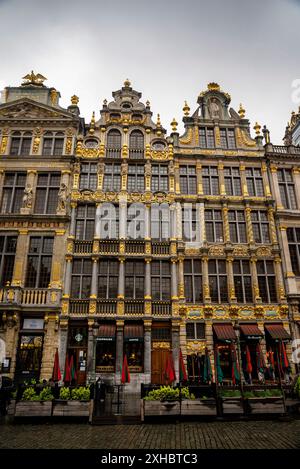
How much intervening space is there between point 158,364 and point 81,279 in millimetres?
7731

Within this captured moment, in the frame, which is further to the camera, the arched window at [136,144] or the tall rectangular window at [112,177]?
the arched window at [136,144]

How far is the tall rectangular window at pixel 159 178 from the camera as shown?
24688 mm

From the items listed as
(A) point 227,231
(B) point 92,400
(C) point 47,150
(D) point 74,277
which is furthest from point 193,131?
(B) point 92,400

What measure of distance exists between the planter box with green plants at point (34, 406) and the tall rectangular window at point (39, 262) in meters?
9.71

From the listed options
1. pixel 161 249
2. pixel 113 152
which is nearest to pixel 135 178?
pixel 113 152

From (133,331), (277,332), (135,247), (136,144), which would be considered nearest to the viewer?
(133,331)

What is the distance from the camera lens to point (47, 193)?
23938mm

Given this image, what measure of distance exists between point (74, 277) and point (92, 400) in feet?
34.5

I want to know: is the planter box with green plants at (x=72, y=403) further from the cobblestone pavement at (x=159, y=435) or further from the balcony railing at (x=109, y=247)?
the balcony railing at (x=109, y=247)

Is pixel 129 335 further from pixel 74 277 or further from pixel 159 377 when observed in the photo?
pixel 74 277

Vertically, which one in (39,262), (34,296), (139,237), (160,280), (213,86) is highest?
(213,86)

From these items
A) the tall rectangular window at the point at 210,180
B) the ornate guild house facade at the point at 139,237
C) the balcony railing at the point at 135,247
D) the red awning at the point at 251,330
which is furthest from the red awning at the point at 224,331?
the tall rectangular window at the point at 210,180

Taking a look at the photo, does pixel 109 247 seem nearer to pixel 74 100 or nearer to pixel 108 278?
pixel 108 278

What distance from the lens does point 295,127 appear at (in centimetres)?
3212
